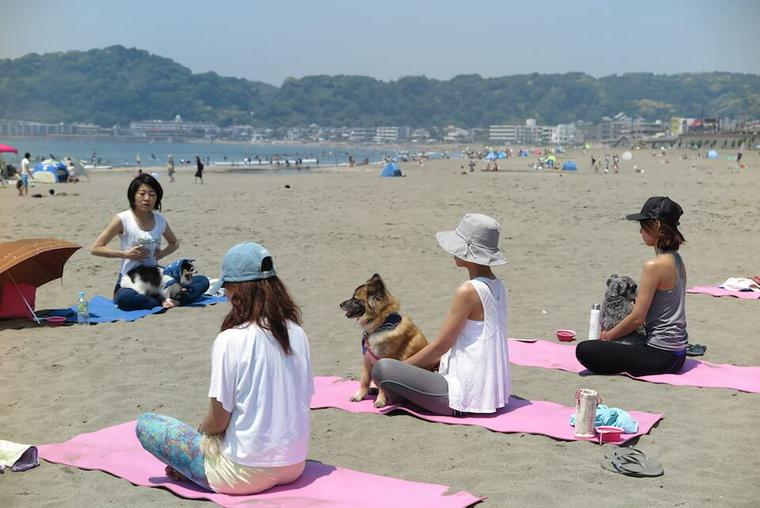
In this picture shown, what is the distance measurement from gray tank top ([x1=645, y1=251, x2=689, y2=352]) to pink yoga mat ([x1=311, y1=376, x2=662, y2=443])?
0.95 metres

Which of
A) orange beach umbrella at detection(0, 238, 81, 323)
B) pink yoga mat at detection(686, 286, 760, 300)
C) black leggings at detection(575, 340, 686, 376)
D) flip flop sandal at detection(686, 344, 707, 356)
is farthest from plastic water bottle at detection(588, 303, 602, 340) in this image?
orange beach umbrella at detection(0, 238, 81, 323)

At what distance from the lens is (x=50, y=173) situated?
29281mm

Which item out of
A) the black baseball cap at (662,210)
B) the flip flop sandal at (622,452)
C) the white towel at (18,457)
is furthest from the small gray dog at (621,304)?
the white towel at (18,457)

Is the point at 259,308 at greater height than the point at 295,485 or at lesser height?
greater

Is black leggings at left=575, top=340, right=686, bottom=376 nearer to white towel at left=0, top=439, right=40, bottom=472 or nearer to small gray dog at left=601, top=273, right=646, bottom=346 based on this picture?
small gray dog at left=601, top=273, right=646, bottom=346

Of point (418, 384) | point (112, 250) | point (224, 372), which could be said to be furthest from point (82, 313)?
point (224, 372)

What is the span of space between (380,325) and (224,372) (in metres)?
1.65

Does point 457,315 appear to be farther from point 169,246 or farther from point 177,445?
point 169,246

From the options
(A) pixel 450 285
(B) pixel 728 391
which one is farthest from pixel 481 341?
(A) pixel 450 285

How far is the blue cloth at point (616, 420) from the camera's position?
14.2 ft

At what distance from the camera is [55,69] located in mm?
118750

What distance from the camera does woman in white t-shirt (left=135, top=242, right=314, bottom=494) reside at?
126 inches

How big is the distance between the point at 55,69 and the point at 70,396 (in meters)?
127

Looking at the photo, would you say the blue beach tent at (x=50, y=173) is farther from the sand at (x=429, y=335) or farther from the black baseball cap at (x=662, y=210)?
the black baseball cap at (x=662, y=210)
